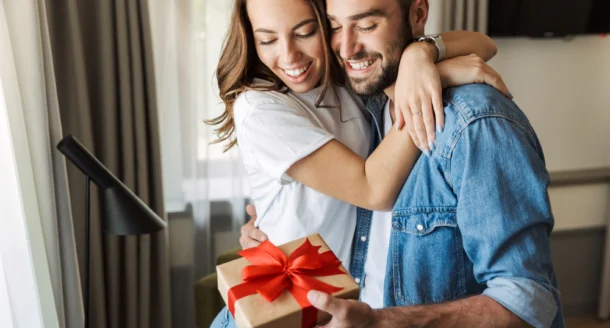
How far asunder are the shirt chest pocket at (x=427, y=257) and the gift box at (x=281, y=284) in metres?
0.18

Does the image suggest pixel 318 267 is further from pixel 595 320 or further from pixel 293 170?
pixel 595 320

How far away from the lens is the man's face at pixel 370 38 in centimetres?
113

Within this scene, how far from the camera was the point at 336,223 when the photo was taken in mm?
1277

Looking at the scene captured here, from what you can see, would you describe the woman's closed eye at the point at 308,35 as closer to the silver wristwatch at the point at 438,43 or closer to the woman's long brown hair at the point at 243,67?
the woman's long brown hair at the point at 243,67

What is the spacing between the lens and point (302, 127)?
3.86 ft

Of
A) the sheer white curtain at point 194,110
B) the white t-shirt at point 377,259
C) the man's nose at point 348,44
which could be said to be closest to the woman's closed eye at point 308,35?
the man's nose at point 348,44

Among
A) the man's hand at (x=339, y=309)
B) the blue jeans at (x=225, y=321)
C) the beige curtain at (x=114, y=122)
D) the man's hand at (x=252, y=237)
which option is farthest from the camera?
the beige curtain at (x=114, y=122)

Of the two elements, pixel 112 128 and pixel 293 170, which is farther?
pixel 112 128

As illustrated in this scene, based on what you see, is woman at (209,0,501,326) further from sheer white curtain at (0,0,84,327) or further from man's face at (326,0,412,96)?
sheer white curtain at (0,0,84,327)

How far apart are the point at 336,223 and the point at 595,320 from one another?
99.0 inches

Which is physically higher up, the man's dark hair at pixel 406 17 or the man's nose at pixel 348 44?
the man's dark hair at pixel 406 17

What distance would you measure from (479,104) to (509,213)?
0.20 metres

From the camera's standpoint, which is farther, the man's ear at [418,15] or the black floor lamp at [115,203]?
the black floor lamp at [115,203]

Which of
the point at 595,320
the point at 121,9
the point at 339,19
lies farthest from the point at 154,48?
the point at 595,320
